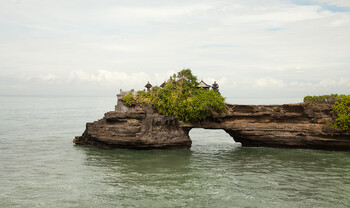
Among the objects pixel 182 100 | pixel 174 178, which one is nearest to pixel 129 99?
pixel 182 100

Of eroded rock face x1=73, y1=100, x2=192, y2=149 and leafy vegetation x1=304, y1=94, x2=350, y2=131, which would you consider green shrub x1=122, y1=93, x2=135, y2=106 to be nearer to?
eroded rock face x1=73, y1=100, x2=192, y2=149

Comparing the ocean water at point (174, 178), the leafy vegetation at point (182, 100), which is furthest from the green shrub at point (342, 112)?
the leafy vegetation at point (182, 100)

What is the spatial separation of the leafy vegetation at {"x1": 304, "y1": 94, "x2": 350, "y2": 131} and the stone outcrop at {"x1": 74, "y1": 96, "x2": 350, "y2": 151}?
22.1 inches

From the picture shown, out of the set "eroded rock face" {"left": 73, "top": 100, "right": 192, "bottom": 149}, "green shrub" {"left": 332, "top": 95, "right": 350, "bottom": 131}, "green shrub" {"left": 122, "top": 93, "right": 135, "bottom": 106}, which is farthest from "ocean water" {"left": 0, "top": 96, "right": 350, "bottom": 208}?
"green shrub" {"left": 122, "top": 93, "right": 135, "bottom": 106}

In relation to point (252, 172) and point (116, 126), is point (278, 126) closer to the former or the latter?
point (252, 172)

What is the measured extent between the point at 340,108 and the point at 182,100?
14.2m

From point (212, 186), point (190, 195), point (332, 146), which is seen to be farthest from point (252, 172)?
point (332, 146)

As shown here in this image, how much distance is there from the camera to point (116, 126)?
29.7 metres

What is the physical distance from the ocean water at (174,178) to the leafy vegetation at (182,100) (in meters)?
3.74

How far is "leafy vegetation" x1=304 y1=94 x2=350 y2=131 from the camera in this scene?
27.1m

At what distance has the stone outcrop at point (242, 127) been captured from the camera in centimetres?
2852

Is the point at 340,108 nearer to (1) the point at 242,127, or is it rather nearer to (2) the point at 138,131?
(1) the point at 242,127

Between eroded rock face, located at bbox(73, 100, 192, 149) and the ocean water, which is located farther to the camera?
eroded rock face, located at bbox(73, 100, 192, 149)

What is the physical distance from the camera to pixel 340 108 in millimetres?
27562
